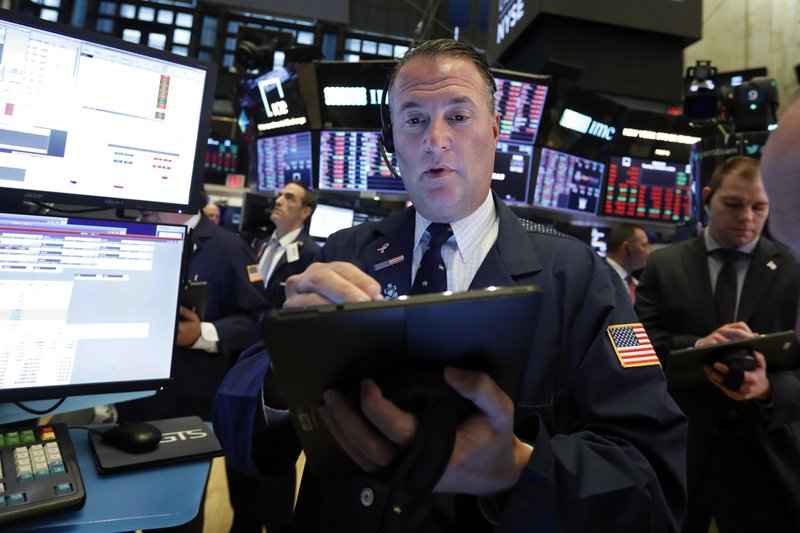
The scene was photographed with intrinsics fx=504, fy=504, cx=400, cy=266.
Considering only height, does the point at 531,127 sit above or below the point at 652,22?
below

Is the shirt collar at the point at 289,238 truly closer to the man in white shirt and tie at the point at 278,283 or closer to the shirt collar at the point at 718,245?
the man in white shirt and tie at the point at 278,283

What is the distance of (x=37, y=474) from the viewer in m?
0.93

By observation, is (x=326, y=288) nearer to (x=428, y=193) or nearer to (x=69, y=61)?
(x=428, y=193)

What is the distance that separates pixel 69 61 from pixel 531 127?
3.43 meters

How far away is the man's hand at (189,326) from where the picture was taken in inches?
78.3

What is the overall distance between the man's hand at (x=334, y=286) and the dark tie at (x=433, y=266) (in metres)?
0.34

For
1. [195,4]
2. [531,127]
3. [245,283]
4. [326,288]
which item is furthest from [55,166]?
[195,4]

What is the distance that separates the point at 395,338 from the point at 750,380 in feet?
5.48

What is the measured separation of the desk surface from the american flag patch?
86cm

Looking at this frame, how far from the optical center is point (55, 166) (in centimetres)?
115

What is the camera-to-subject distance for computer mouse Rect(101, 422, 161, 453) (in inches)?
45.3

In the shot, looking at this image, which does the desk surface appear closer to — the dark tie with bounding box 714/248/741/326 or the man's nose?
the man's nose

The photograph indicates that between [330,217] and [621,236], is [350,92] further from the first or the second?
[621,236]

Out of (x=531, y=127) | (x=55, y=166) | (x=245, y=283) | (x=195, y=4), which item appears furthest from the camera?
(x=195, y=4)
